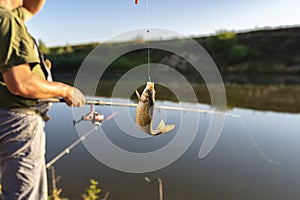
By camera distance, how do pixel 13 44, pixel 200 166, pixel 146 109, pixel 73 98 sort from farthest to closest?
pixel 200 166
pixel 146 109
pixel 73 98
pixel 13 44

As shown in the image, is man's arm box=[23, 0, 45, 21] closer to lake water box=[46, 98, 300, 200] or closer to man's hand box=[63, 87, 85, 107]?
man's hand box=[63, 87, 85, 107]

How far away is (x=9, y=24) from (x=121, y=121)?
580cm

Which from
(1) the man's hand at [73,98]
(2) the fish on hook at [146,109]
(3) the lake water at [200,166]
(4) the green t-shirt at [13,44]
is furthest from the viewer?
(3) the lake water at [200,166]

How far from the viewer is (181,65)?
28.3 metres

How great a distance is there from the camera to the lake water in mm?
5117

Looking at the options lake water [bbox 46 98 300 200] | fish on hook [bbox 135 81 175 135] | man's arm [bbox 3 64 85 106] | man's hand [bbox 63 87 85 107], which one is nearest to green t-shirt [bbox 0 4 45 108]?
man's arm [bbox 3 64 85 106]

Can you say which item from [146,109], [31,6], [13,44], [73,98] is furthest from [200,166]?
[13,44]

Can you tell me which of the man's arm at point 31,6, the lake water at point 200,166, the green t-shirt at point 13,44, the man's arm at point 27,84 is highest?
the man's arm at point 31,6

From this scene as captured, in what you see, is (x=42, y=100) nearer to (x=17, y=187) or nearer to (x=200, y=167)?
(x=17, y=187)

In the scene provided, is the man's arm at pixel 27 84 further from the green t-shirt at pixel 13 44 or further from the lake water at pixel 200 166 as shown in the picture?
the lake water at pixel 200 166

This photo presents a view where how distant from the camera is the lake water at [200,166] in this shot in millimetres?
5117

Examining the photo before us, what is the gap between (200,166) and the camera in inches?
243

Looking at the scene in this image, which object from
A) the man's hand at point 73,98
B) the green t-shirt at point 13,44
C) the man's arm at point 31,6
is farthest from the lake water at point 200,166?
the green t-shirt at point 13,44

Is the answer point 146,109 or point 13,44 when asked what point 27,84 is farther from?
point 146,109
